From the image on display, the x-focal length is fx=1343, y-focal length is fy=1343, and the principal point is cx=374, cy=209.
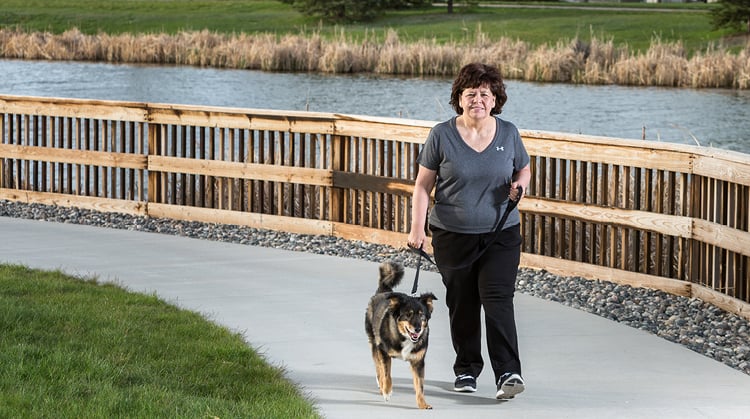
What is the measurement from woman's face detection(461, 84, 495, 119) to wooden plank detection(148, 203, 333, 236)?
6.47m

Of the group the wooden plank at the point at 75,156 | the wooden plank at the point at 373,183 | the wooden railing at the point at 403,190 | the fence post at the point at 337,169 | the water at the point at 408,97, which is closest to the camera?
the wooden railing at the point at 403,190

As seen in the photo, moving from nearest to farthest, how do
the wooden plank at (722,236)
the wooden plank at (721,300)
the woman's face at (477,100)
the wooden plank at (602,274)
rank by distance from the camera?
the woman's face at (477,100) → the wooden plank at (722,236) → the wooden plank at (721,300) → the wooden plank at (602,274)

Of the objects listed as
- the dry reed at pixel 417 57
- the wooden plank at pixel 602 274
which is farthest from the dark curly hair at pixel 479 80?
the dry reed at pixel 417 57

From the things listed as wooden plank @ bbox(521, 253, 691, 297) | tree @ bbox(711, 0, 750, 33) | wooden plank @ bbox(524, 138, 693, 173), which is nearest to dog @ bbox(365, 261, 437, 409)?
wooden plank @ bbox(524, 138, 693, 173)

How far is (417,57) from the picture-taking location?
134 feet

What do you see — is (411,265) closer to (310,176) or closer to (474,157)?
(310,176)

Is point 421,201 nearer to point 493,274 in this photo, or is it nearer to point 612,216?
point 493,274

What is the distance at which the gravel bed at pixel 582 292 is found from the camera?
937 cm

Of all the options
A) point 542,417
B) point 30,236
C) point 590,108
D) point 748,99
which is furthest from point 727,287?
point 748,99

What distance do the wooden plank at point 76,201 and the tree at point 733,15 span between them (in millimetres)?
42450

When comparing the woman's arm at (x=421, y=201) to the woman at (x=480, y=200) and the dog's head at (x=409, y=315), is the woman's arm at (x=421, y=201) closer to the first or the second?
the woman at (x=480, y=200)

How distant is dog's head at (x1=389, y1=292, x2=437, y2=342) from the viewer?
21.5 ft

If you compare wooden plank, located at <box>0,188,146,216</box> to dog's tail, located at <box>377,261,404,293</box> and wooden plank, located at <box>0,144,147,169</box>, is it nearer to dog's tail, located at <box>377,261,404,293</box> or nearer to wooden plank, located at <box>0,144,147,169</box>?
wooden plank, located at <box>0,144,147,169</box>

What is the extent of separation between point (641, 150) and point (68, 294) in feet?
15.4
